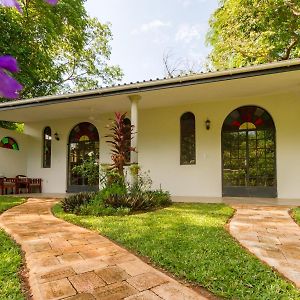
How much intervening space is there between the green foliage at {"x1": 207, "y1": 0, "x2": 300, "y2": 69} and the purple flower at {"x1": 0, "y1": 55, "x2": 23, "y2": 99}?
13.3 meters

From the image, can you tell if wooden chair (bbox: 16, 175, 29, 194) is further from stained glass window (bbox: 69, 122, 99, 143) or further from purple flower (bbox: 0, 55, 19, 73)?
purple flower (bbox: 0, 55, 19, 73)

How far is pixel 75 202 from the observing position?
643 centimetres

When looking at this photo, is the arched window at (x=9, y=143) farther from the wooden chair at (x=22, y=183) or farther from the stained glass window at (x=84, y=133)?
the stained glass window at (x=84, y=133)

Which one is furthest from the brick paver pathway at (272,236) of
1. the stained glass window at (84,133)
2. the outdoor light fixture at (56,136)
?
the outdoor light fixture at (56,136)

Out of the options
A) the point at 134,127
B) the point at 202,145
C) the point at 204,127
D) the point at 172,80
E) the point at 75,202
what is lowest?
the point at 75,202

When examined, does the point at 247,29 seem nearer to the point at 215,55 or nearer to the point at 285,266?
the point at 215,55

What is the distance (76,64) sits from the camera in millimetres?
20547

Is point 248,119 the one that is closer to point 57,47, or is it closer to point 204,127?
Result: point 204,127

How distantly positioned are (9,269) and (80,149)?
8.86 meters

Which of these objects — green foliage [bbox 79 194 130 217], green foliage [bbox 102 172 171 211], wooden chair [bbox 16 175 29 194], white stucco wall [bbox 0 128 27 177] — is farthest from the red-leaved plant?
white stucco wall [bbox 0 128 27 177]

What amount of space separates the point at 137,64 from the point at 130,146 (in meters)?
21.4

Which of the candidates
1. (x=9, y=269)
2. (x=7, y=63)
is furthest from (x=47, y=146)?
(x=7, y=63)

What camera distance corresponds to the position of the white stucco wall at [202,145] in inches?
329

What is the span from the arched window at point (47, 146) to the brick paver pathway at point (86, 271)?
7.99 meters
